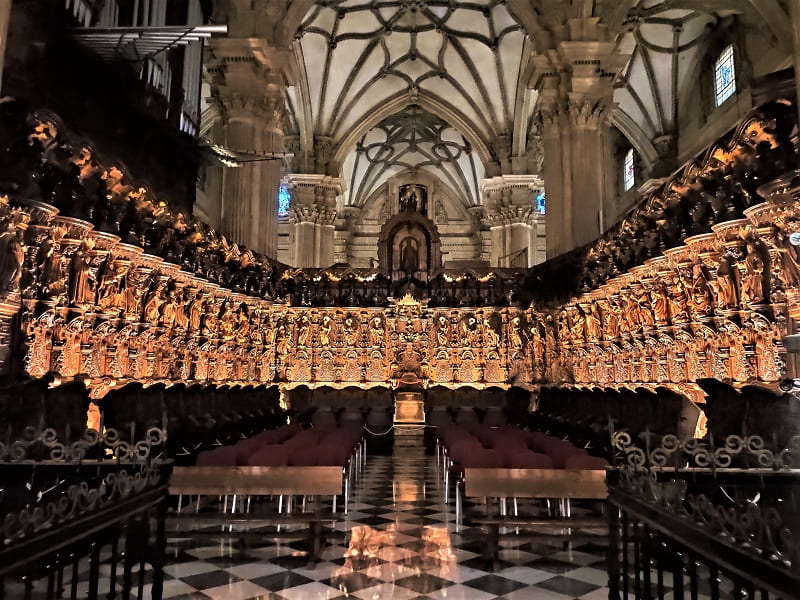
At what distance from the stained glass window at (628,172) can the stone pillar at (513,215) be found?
2.86 metres

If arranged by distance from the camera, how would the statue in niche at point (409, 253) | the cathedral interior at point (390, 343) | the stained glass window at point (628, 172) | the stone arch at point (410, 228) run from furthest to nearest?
the stained glass window at point (628, 172) < the stone arch at point (410, 228) < the statue in niche at point (409, 253) < the cathedral interior at point (390, 343)

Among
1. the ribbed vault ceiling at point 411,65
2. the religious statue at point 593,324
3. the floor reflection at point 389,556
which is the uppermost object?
the ribbed vault ceiling at point 411,65

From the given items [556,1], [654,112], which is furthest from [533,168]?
[556,1]

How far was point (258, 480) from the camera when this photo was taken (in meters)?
4.56

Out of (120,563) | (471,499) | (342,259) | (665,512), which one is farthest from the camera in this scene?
(342,259)

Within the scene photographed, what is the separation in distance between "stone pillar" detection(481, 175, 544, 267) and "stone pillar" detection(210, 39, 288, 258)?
1121 centimetres

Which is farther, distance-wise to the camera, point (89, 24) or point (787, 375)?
point (89, 24)

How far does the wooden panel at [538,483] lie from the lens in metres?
4.44

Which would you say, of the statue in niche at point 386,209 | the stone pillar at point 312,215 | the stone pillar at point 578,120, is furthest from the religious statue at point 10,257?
the statue in niche at point 386,209

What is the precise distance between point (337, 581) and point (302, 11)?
37.6ft

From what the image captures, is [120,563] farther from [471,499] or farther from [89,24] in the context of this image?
[89,24]

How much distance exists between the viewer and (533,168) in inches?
827

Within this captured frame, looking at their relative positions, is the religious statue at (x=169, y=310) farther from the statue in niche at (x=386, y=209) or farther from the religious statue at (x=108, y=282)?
the statue in niche at (x=386, y=209)

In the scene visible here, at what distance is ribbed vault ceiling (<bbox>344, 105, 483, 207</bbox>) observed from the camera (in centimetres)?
2738
